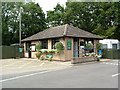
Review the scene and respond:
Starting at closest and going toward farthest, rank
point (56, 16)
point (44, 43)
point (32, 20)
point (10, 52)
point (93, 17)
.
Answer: point (44, 43), point (10, 52), point (93, 17), point (56, 16), point (32, 20)

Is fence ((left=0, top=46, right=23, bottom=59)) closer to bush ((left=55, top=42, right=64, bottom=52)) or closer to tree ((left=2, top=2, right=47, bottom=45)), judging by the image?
bush ((left=55, top=42, right=64, bottom=52))

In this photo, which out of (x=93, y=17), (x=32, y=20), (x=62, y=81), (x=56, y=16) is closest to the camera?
(x=62, y=81)

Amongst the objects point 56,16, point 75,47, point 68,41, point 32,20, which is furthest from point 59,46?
point 32,20

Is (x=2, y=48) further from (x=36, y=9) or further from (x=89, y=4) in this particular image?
(x=89, y=4)

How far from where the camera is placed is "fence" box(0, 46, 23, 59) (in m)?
34.2

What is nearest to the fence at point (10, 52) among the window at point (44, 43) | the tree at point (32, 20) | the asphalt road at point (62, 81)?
the window at point (44, 43)

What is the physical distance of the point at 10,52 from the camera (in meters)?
34.7

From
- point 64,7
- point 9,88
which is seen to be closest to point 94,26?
point 64,7

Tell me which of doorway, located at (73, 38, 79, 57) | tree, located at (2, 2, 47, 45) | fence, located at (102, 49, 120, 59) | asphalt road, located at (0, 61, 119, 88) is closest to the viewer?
asphalt road, located at (0, 61, 119, 88)

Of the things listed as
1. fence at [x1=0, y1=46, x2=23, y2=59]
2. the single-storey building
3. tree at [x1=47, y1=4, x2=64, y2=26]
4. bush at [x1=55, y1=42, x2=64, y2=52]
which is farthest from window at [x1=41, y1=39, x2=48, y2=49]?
tree at [x1=47, y1=4, x2=64, y2=26]

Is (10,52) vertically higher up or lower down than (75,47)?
lower down

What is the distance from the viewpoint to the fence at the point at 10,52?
112 ft

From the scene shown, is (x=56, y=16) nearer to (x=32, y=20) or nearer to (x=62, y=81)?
(x=32, y=20)

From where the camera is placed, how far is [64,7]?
4966cm
